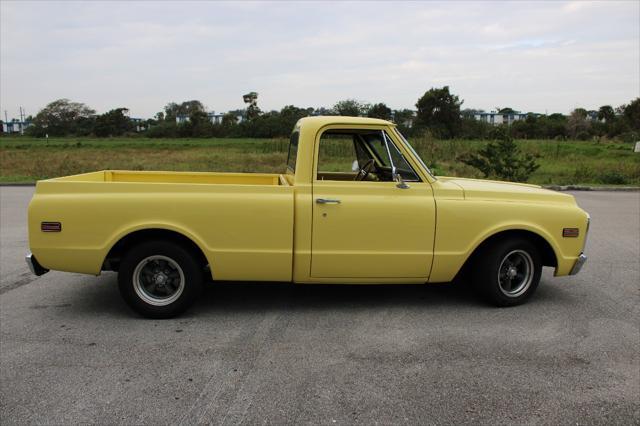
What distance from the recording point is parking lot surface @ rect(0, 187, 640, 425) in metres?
3.04

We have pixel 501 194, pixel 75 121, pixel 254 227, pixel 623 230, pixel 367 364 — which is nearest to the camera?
pixel 367 364

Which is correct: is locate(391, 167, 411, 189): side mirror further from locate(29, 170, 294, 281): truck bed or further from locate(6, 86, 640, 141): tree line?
locate(6, 86, 640, 141): tree line

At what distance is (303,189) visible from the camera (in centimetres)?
444

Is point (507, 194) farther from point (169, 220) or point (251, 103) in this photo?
point (251, 103)

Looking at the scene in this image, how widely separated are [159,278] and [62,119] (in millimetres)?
103631

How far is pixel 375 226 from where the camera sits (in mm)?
4430

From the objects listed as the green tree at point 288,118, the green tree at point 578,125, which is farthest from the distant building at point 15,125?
the green tree at point 578,125

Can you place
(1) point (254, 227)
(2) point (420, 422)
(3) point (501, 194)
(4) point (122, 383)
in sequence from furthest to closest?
1. (3) point (501, 194)
2. (1) point (254, 227)
3. (4) point (122, 383)
4. (2) point (420, 422)

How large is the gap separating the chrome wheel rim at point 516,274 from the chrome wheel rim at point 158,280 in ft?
9.90

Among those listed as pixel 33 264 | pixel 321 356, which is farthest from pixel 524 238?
pixel 33 264

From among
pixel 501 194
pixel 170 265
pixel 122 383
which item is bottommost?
pixel 122 383

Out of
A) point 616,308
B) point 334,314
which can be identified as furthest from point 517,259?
point 334,314

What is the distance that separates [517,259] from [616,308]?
3.56ft

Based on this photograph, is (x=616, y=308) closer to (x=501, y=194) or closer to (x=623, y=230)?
(x=501, y=194)
